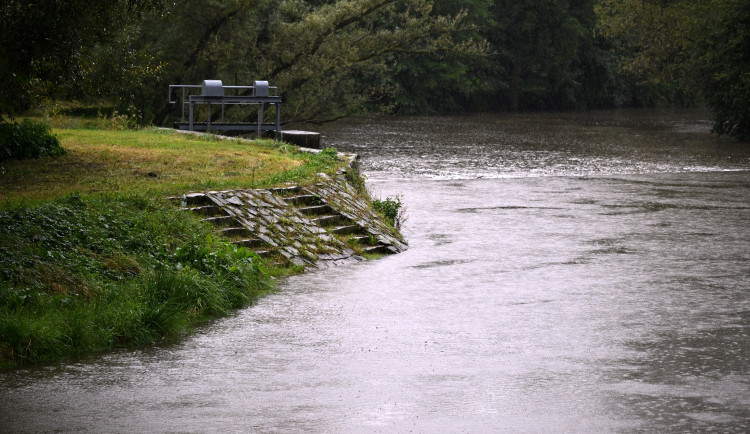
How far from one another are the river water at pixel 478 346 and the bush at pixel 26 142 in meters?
6.96

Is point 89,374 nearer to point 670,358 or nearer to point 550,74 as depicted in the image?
point 670,358

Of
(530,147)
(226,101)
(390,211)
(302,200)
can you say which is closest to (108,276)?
(302,200)

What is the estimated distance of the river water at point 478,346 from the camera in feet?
25.5

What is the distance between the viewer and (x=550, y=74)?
221 feet

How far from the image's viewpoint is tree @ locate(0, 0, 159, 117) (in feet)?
40.9

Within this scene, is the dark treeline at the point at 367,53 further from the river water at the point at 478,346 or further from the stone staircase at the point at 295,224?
the river water at the point at 478,346

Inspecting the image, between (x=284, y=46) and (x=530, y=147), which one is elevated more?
(x=284, y=46)

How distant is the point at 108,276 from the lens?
11.3m

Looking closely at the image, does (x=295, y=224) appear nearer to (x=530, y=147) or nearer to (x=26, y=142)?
(x=26, y=142)

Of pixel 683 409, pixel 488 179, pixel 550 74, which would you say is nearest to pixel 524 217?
pixel 488 179

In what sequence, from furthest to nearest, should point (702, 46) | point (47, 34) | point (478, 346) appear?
point (702, 46) < point (47, 34) < point (478, 346)

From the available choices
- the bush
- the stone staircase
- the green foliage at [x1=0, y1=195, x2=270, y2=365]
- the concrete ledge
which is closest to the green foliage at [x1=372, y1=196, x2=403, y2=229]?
the stone staircase

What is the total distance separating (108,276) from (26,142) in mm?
8456

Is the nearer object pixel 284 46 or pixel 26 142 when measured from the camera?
pixel 26 142
